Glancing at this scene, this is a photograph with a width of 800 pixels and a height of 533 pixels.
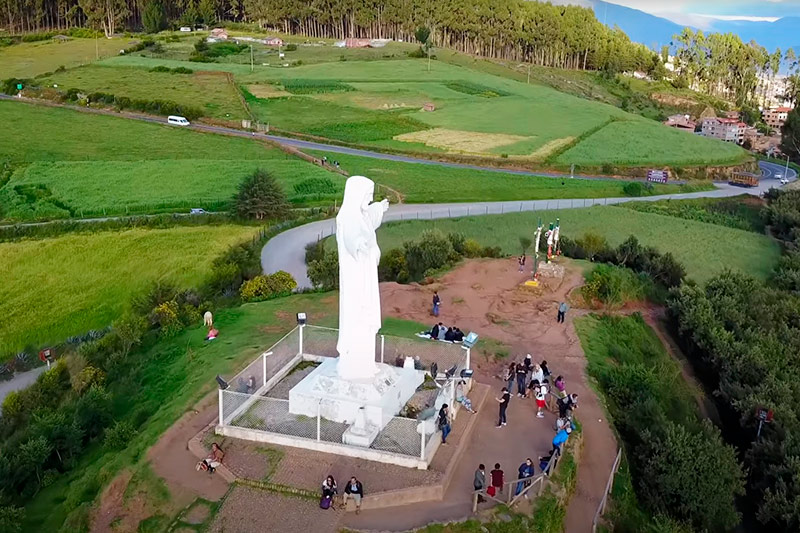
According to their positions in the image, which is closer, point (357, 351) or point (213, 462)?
point (213, 462)

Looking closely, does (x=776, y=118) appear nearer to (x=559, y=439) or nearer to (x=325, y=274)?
(x=325, y=274)

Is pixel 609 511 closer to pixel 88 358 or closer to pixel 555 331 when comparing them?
pixel 555 331

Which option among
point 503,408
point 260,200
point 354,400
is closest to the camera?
point 354,400

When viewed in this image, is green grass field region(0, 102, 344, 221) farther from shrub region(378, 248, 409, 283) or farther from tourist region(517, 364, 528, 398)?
tourist region(517, 364, 528, 398)

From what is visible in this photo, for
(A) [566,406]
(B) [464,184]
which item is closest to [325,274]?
(A) [566,406]

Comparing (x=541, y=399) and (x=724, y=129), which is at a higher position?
(x=541, y=399)

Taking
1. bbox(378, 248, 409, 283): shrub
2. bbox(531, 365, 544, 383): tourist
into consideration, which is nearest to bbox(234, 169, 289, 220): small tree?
bbox(378, 248, 409, 283): shrub

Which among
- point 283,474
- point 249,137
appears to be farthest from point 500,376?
point 249,137

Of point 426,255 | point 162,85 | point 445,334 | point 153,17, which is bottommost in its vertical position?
point 426,255
